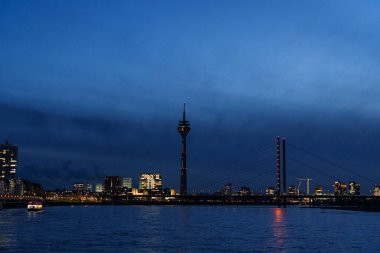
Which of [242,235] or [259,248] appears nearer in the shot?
[259,248]

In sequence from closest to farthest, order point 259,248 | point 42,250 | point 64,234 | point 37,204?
point 42,250 → point 259,248 → point 64,234 → point 37,204

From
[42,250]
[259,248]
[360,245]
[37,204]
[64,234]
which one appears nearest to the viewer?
[42,250]

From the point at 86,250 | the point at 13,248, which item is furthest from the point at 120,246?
the point at 13,248

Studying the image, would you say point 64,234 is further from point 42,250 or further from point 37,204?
point 37,204

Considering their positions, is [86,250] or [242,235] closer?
[86,250]

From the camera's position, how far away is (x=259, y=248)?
4556 centimetres

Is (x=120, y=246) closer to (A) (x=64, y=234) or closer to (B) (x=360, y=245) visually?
(A) (x=64, y=234)

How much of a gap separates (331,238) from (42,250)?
26.7 m

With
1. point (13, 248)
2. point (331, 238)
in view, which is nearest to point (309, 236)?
point (331, 238)

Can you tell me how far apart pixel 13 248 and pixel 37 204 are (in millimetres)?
109057

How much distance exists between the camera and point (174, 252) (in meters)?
41.8

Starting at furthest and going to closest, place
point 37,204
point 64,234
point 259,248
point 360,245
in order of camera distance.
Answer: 1. point 37,204
2. point 64,234
3. point 360,245
4. point 259,248

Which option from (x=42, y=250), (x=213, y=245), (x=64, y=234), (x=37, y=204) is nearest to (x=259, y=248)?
(x=213, y=245)

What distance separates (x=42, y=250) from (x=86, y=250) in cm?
277
